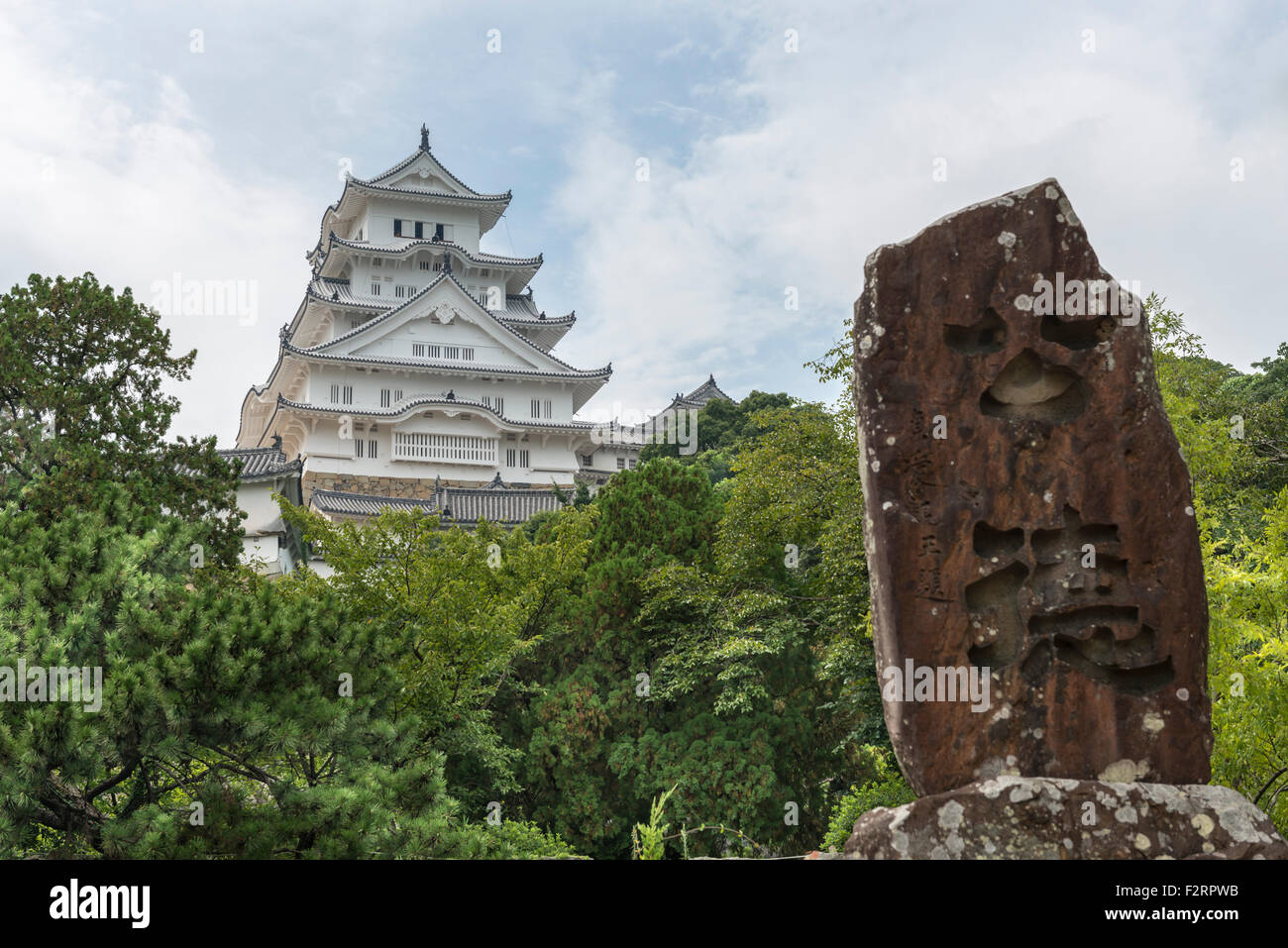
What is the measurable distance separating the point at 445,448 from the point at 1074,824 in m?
31.3

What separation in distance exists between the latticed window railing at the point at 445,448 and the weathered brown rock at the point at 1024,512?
98.8 ft

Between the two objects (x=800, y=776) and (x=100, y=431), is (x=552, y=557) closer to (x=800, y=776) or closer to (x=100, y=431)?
(x=800, y=776)

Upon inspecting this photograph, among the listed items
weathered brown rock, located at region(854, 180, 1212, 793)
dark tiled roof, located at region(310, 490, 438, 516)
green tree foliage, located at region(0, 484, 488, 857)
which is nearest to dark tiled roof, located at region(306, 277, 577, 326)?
dark tiled roof, located at region(310, 490, 438, 516)

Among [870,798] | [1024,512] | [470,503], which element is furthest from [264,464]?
[1024,512]

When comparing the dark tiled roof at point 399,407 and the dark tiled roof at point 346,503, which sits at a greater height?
the dark tiled roof at point 399,407

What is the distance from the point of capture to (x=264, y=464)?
2377cm

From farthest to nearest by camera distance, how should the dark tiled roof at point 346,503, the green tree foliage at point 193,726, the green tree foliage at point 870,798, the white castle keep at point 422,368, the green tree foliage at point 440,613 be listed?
the white castle keep at point 422,368 < the dark tiled roof at point 346,503 < the green tree foliage at point 870,798 < the green tree foliage at point 440,613 < the green tree foliage at point 193,726

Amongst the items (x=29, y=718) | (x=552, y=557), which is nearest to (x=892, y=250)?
(x=29, y=718)

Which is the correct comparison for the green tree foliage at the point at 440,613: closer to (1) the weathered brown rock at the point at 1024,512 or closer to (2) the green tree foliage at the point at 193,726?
(2) the green tree foliage at the point at 193,726

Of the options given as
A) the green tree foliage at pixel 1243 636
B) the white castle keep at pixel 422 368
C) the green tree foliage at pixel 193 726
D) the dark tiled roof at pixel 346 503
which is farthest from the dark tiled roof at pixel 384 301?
the green tree foliage at pixel 193 726

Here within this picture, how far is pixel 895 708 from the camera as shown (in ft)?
18.0

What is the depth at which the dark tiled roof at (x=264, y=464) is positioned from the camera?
75.0ft

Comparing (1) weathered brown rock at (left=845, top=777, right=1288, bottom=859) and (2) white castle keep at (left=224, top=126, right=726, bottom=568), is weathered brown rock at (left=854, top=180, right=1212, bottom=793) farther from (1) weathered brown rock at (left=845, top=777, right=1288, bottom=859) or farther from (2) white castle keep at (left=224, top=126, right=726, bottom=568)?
(2) white castle keep at (left=224, top=126, right=726, bottom=568)
